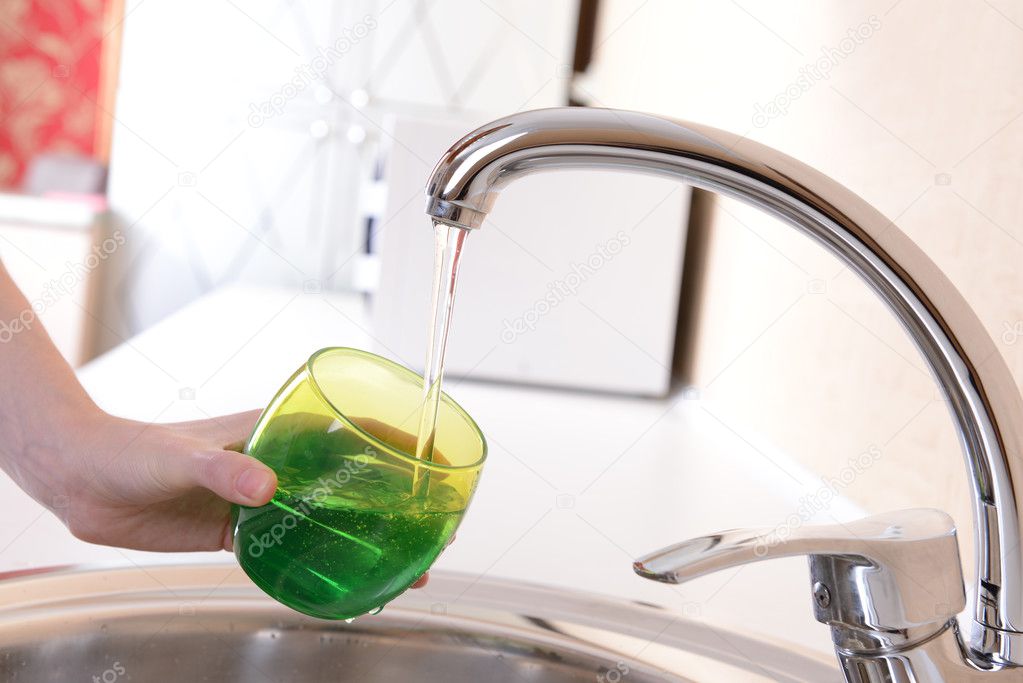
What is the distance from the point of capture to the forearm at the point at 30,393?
55 centimetres

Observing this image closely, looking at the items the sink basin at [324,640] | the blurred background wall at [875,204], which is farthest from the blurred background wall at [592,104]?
the sink basin at [324,640]

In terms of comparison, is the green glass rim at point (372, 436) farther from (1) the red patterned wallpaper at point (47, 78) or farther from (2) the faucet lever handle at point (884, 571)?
(1) the red patterned wallpaper at point (47, 78)

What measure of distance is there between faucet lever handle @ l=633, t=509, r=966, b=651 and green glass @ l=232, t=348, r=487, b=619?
113mm

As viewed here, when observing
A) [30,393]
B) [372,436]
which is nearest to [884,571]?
[372,436]

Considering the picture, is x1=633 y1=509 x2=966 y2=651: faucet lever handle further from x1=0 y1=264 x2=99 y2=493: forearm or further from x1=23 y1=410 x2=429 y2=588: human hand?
x1=0 y1=264 x2=99 y2=493: forearm

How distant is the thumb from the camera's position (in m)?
0.41

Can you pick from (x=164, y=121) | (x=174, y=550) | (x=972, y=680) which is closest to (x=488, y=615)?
(x=174, y=550)

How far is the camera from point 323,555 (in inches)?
16.0

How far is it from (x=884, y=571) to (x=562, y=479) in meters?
0.60

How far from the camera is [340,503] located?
398 mm

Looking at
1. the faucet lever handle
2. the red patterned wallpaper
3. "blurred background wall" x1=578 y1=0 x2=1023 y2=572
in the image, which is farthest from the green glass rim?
the red patterned wallpaper

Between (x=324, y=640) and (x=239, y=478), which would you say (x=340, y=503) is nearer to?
(x=239, y=478)

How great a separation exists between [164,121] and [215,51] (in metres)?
0.27

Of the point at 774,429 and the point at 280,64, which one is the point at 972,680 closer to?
the point at 774,429
